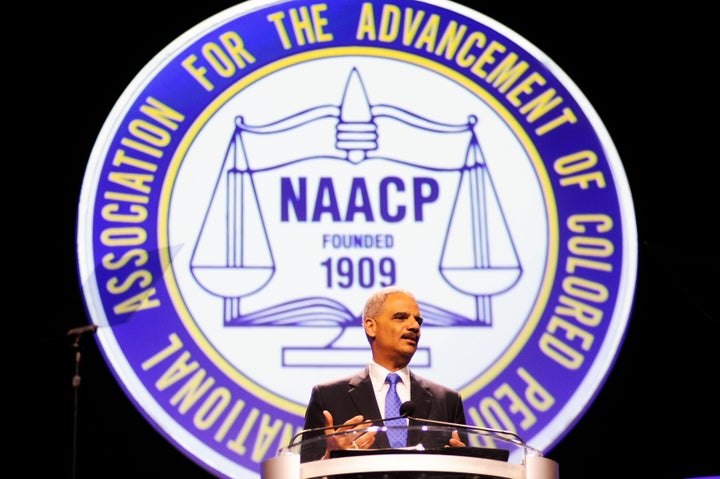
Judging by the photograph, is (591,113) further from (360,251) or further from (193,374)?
(193,374)

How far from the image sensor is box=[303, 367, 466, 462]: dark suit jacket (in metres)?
2.67

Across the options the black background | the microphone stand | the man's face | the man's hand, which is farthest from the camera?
the black background

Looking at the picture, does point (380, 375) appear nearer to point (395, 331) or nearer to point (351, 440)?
point (395, 331)

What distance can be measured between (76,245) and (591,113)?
1.99m

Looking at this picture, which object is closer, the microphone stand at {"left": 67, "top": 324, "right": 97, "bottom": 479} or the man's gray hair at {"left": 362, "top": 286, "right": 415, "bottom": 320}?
the man's gray hair at {"left": 362, "top": 286, "right": 415, "bottom": 320}

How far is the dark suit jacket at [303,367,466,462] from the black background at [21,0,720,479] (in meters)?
1.09

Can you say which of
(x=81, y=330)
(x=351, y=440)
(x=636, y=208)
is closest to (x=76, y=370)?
(x=81, y=330)

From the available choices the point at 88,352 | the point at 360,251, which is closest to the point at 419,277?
the point at 360,251

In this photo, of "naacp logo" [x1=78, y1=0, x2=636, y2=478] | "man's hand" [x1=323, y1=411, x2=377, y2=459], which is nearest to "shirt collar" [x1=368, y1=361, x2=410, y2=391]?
"man's hand" [x1=323, y1=411, x2=377, y2=459]

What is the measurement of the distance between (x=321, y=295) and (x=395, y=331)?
109 cm

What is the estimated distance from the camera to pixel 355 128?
3.96m

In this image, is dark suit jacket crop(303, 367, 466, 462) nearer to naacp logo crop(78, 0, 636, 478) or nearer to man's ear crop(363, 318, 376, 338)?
man's ear crop(363, 318, 376, 338)

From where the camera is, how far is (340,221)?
3.84m

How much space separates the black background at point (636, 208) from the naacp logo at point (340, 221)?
152 millimetres
